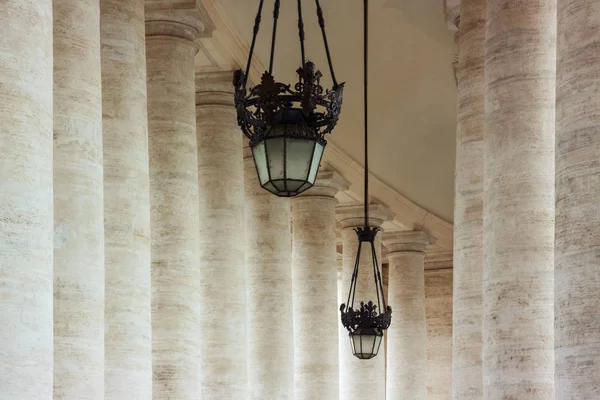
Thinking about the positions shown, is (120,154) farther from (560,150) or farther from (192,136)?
(560,150)

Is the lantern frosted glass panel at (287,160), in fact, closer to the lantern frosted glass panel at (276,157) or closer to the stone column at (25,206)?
the lantern frosted glass panel at (276,157)

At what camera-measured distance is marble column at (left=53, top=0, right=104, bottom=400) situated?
24859mm

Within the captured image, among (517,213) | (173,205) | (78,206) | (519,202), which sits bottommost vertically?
(517,213)

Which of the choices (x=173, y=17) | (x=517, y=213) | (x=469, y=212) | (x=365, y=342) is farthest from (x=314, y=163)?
(x=365, y=342)

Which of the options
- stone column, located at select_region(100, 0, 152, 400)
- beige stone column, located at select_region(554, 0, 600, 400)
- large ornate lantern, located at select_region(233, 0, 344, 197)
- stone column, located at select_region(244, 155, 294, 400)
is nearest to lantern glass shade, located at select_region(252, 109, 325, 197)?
large ornate lantern, located at select_region(233, 0, 344, 197)

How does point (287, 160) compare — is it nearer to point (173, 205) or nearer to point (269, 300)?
point (173, 205)

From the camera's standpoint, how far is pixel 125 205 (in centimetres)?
3006

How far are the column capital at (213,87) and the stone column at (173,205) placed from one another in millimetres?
5029

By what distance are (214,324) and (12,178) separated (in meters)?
21.2

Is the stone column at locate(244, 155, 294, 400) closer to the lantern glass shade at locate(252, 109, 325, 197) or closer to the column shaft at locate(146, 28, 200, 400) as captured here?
the column shaft at locate(146, 28, 200, 400)

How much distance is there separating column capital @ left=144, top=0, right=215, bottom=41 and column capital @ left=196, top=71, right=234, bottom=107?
16.1ft

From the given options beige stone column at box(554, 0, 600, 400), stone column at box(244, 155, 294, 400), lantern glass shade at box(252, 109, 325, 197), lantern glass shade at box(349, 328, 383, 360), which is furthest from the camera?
stone column at box(244, 155, 294, 400)

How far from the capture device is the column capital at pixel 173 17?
36656 mm

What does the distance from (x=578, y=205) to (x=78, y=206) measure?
1042cm
